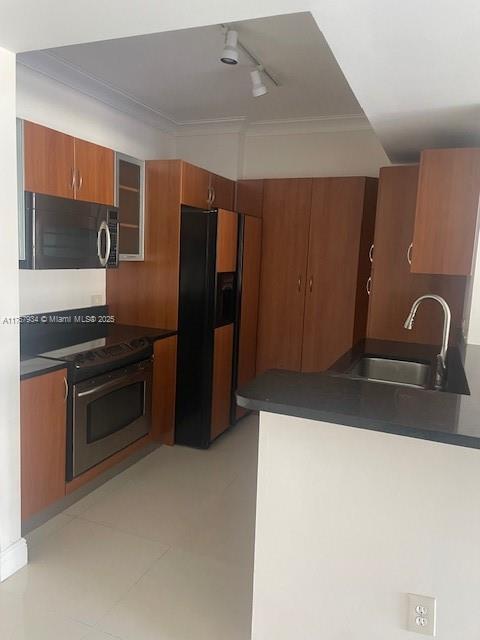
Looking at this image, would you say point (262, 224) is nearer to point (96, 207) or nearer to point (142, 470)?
point (96, 207)

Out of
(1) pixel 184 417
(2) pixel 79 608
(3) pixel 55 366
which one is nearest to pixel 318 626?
(2) pixel 79 608

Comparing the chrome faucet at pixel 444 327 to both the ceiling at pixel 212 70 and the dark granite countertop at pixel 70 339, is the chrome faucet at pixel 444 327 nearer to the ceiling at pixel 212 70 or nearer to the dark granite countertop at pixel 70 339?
the ceiling at pixel 212 70

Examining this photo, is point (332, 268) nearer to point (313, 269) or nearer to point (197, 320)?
point (313, 269)

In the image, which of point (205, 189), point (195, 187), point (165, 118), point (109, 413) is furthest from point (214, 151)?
point (109, 413)

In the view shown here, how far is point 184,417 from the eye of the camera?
366cm

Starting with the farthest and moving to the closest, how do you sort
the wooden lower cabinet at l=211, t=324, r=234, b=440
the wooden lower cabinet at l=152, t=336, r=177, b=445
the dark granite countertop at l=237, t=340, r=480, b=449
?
the wooden lower cabinet at l=211, t=324, r=234, b=440 < the wooden lower cabinet at l=152, t=336, r=177, b=445 < the dark granite countertop at l=237, t=340, r=480, b=449

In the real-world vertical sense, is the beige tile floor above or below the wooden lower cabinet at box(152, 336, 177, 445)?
below

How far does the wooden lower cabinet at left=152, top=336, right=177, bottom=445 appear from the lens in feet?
11.2

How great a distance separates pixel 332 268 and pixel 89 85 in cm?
225

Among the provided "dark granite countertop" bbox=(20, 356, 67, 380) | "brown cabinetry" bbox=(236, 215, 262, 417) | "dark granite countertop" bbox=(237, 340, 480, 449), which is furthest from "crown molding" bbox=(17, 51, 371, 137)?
"dark granite countertop" bbox=(237, 340, 480, 449)

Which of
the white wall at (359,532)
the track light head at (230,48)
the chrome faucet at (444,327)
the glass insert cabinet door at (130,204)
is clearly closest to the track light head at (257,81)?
the track light head at (230,48)

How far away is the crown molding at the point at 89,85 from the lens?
2.93m

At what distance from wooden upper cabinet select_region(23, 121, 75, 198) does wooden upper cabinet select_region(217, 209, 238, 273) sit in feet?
3.61

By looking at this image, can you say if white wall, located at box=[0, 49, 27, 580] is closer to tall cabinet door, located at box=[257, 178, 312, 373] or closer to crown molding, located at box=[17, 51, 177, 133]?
crown molding, located at box=[17, 51, 177, 133]
